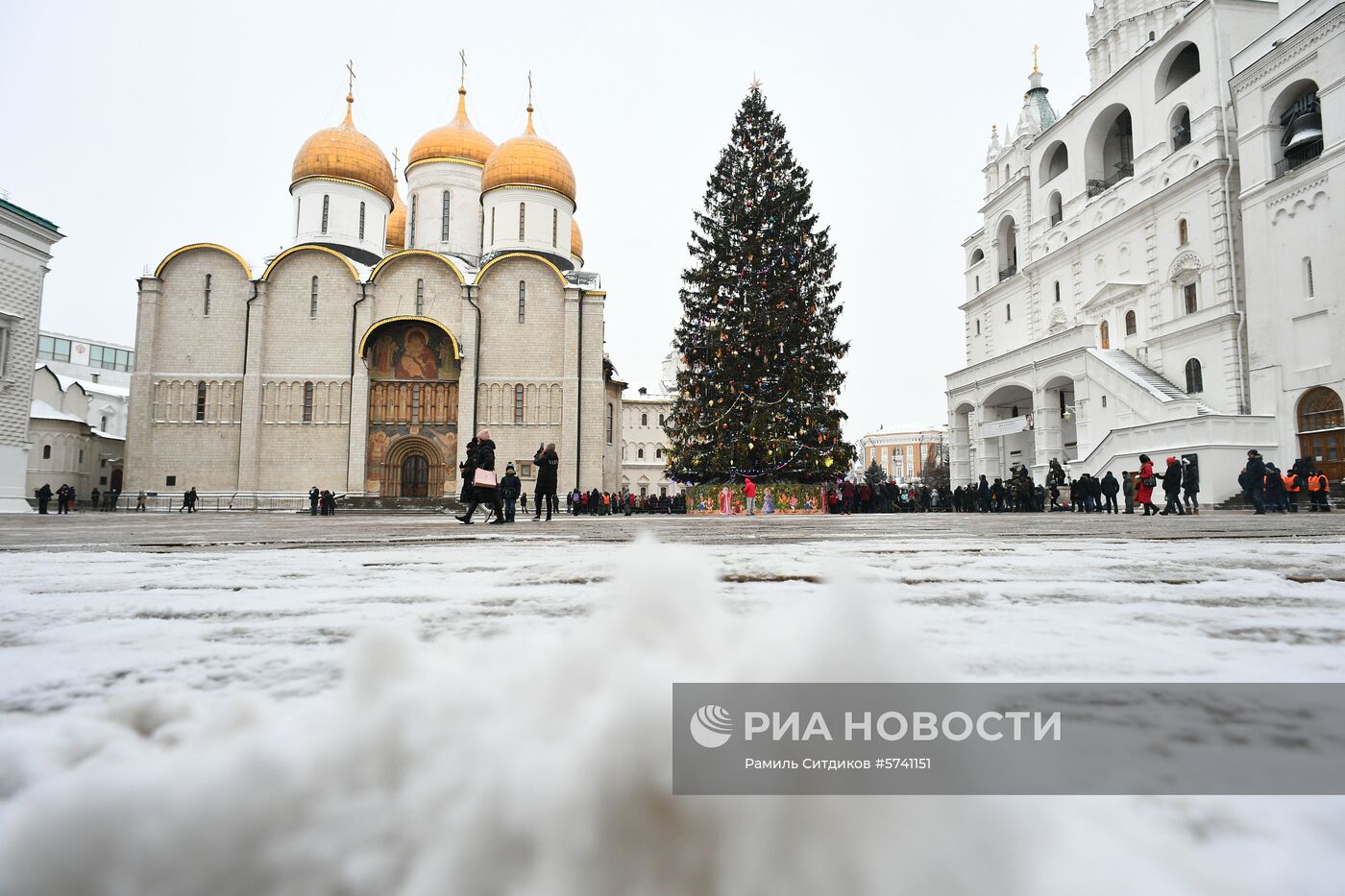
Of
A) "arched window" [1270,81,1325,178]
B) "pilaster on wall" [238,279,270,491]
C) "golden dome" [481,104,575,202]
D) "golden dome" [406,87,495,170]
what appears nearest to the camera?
"arched window" [1270,81,1325,178]

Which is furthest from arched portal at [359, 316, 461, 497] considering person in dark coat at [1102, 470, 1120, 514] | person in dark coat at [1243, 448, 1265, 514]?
person in dark coat at [1243, 448, 1265, 514]

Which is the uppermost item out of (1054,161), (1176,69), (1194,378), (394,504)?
(1176,69)

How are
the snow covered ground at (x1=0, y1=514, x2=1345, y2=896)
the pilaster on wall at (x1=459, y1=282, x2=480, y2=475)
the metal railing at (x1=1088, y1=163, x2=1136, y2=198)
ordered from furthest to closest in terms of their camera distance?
the pilaster on wall at (x1=459, y1=282, x2=480, y2=475) < the metal railing at (x1=1088, y1=163, x2=1136, y2=198) < the snow covered ground at (x1=0, y1=514, x2=1345, y2=896)

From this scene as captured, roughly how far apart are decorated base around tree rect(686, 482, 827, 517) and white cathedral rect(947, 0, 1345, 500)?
27.5ft

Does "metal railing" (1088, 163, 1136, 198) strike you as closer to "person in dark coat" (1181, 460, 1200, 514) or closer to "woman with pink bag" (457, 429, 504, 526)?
"person in dark coat" (1181, 460, 1200, 514)

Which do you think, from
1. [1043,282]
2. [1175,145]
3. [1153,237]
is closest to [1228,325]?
[1153,237]

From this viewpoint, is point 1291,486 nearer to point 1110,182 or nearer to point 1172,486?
point 1172,486

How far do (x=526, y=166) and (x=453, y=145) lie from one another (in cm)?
441

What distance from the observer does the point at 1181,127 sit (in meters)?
22.5

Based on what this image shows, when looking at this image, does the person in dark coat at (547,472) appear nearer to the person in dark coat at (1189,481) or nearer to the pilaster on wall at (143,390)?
the person in dark coat at (1189,481)

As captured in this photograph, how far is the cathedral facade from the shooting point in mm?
24984

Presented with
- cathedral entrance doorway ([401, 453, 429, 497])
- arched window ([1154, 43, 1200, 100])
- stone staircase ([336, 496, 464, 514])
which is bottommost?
stone staircase ([336, 496, 464, 514])

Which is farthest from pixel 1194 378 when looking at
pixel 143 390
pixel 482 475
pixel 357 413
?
pixel 143 390

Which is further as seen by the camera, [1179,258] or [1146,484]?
[1179,258]
